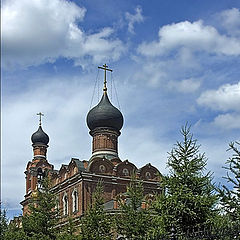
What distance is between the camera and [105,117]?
4259cm

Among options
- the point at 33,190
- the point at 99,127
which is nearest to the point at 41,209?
the point at 99,127

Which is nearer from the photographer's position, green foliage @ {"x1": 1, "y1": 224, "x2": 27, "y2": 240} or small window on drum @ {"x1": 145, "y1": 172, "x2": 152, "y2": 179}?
green foliage @ {"x1": 1, "y1": 224, "x2": 27, "y2": 240}

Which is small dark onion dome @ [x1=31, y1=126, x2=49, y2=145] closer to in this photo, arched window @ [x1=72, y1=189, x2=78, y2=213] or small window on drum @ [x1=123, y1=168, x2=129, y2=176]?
arched window @ [x1=72, y1=189, x2=78, y2=213]

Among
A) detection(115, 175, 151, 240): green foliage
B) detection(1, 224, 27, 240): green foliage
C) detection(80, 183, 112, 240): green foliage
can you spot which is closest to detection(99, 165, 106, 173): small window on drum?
detection(1, 224, 27, 240): green foliage

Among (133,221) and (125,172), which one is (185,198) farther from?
(125,172)

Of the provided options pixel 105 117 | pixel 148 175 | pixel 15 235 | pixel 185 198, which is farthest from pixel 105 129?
Result: pixel 185 198

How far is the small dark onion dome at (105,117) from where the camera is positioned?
42625 millimetres

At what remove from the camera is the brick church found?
39594 mm

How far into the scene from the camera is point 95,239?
23891mm

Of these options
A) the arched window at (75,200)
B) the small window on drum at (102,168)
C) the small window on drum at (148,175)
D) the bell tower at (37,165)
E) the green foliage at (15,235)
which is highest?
the bell tower at (37,165)

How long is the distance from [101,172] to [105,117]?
16.4ft

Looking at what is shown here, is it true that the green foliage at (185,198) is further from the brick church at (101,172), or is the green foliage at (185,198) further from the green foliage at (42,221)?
the brick church at (101,172)

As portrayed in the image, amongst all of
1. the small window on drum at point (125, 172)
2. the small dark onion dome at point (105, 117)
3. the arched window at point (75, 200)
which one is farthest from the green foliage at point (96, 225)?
the small dark onion dome at point (105, 117)

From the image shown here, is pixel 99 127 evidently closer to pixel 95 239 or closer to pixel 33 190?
pixel 33 190
